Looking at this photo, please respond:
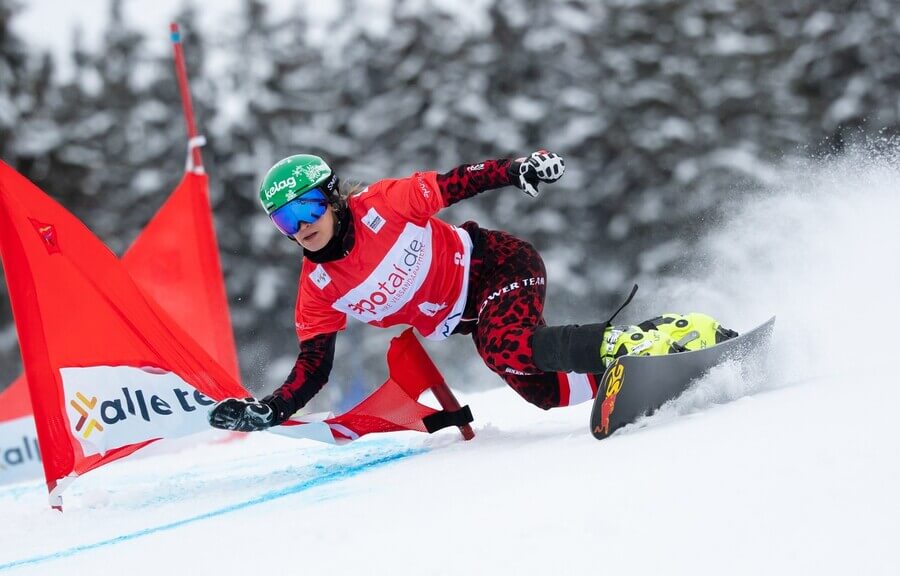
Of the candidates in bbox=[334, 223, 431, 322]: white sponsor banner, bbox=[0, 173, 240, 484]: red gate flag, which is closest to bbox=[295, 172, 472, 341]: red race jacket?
bbox=[334, 223, 431, 322]: white sponsor banner

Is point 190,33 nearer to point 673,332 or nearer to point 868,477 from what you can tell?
point 673,332

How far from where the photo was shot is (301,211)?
11.7 feet

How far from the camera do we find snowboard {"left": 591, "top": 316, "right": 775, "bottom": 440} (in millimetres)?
2904

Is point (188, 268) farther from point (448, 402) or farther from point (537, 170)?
point (537, 170)

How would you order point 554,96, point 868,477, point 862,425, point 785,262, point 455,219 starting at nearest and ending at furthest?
1. point 868,477
2. point 862,425
3. point 785,262
4. point 455,219
5. point 554,96

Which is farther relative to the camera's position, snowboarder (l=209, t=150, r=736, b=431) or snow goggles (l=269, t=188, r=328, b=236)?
snow goggles (l=269, t=188, r=328, b=236)

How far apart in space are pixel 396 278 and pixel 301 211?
0.45m

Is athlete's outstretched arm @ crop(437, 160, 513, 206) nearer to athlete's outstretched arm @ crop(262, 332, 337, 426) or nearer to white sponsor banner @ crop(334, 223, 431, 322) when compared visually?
white sponsor banner @ crop(334, 223, 431, 322)

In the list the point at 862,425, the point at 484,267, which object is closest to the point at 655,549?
the point at 862,425

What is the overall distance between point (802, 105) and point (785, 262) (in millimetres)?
9526

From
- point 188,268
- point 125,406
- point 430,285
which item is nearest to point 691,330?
point 430,285

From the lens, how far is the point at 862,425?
2.24 metres

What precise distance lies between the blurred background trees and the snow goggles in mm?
9363

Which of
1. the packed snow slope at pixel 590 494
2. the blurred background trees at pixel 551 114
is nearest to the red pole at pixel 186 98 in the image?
the packed snow slope at pixel 590 494
